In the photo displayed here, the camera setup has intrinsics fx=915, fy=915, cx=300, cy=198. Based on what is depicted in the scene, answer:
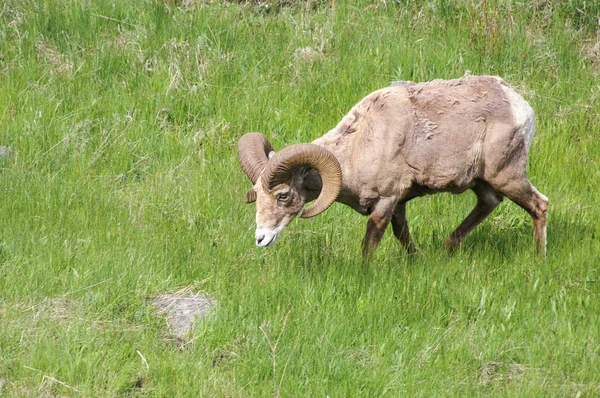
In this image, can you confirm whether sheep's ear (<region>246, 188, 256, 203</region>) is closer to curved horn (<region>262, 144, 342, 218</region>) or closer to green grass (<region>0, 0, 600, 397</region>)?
curved horn (<region>262, 144, 342, 218</region>)

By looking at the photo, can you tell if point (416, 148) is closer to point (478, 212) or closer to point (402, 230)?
point (402, 230)

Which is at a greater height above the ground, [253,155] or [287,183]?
[253,155]

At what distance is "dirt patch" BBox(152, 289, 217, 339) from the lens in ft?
20.7

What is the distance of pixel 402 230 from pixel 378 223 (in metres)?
0.46

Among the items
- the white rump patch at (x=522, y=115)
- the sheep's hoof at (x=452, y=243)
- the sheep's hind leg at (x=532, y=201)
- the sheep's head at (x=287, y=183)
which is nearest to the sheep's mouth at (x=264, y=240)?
the sheep's head at (x=287, y=183)

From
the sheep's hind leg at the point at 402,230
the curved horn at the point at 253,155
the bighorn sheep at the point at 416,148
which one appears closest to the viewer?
the curved horn at the point at 253,155

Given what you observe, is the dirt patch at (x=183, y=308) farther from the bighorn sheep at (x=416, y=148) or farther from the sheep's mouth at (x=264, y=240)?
the bighorn sheep at (x=416, y=148)

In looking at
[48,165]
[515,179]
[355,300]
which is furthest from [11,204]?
[515,179]

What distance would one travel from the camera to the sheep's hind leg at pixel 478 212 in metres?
7.94

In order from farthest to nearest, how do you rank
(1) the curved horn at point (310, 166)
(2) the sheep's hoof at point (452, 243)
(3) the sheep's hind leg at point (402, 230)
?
(2) the sheep's hoof at point (452, 243)
(3) the sheep's hind leg at point (402, 230)
(1) the curved horn at point (310, 166)

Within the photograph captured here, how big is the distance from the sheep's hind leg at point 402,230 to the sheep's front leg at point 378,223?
38 cm

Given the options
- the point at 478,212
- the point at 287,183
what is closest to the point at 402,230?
the point at 478,212

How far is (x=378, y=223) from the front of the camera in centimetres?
734

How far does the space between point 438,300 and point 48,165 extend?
425 centimetres
